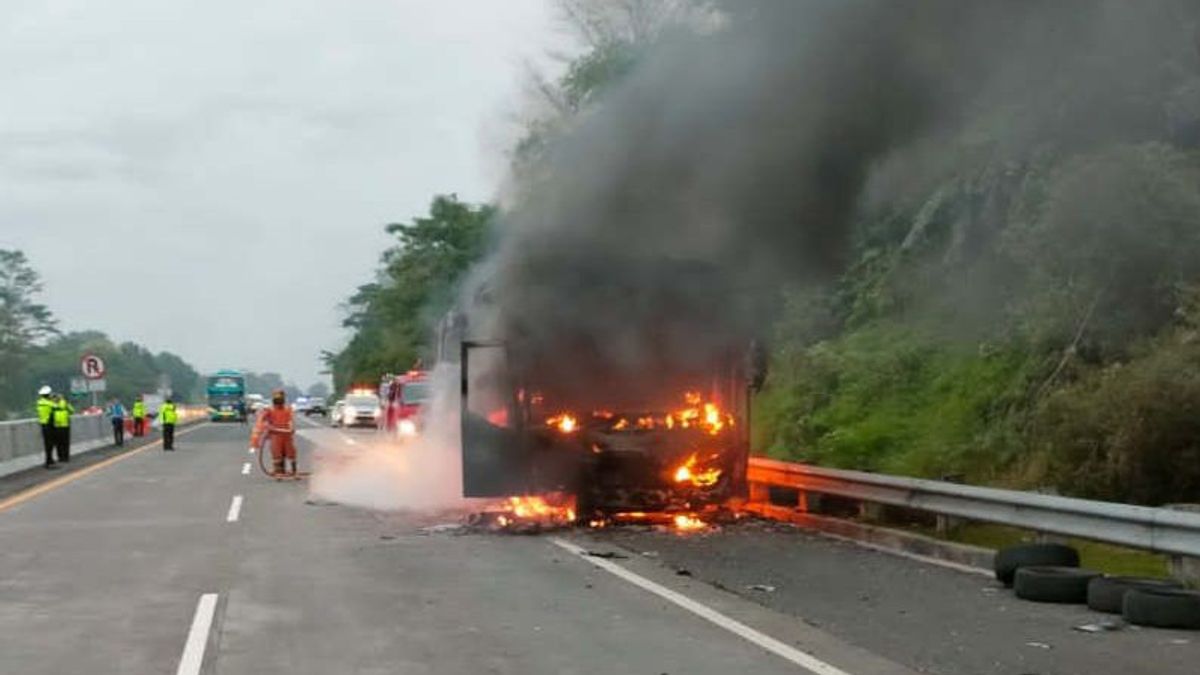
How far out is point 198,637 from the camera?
8.19 metres

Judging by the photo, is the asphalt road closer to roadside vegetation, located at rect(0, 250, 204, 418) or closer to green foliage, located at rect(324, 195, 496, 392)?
green foliage, located at rect(324, 195, 496, 392)

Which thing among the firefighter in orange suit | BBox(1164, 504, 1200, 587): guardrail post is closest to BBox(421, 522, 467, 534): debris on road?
BBox(1164, 504, 1200, 587): guardrail post

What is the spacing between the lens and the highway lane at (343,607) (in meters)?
7.47

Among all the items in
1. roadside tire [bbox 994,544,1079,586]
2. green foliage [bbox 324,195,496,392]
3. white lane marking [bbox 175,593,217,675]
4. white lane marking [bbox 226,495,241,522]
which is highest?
green foliage [bbox 324,195,496,392]

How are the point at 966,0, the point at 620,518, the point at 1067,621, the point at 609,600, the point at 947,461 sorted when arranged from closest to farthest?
the point at 1067,621, the point at 609,600, the point at 966,0, the point at 620,518, the point at 947,461

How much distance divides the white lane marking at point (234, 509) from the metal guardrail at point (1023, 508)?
5833mm

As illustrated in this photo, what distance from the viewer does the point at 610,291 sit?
1373 centimetres

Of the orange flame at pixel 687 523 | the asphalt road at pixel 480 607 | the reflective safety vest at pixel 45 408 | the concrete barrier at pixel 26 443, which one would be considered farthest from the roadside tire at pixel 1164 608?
the reflective safety vest at pixel 45 408

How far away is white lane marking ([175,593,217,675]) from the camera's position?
24.0 ft

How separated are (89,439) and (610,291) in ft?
91.3

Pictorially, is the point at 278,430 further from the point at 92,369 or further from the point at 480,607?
the point at 92,369

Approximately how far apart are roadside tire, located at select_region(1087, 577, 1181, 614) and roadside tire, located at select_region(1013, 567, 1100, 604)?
157 mm

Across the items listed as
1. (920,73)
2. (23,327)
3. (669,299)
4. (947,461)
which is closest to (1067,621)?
(920,73)

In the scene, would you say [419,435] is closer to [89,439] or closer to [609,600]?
[609,600]
